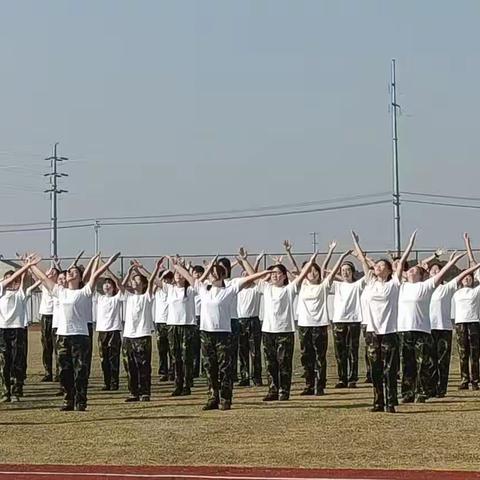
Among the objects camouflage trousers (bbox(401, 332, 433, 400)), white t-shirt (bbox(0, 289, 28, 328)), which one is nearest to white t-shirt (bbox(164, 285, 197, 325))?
white t-shirt (bbox(0, 289, 28, 328))

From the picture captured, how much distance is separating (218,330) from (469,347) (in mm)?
5061

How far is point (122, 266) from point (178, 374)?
27859 mm

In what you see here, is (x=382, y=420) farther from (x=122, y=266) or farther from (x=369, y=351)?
(x=122, y=266)

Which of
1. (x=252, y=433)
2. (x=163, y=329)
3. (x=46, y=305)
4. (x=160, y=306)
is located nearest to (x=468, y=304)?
(x=160, y=306)

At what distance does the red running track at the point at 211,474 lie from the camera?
376 inches

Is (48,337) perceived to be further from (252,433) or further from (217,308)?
(252,433)

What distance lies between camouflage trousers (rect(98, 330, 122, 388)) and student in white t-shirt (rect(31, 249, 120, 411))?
3450mm

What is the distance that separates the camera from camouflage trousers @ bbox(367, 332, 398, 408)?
1411cm

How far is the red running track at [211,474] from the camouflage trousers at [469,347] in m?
8.12

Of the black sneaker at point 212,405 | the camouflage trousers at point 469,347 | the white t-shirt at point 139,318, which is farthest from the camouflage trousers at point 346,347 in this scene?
the black sneaker at point 212,405


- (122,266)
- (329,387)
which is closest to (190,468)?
(329,387)

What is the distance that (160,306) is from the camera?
1969 centimetres

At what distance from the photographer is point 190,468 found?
33.5 ft

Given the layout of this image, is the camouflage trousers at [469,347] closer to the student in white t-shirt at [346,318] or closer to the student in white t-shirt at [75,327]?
the student in white t-shirt at [346,318]
